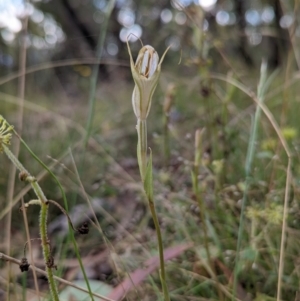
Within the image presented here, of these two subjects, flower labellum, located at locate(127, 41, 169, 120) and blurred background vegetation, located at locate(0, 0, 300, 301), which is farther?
blurred background vegetation, located at locate(0, 0, 300, 301)

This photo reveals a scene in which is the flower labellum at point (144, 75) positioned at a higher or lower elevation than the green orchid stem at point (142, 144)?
higher

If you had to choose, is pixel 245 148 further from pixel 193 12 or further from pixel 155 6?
pixel 155 6

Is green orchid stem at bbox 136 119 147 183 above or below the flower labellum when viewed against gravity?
below

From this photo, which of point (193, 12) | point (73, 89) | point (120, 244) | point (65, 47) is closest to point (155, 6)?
point (73, 89)

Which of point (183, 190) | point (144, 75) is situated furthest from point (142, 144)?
point (183, 190)

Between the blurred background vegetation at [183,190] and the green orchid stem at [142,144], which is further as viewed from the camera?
the blurred background vegetation at [183,190]

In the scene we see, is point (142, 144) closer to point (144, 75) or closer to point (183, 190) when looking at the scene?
point (144, 75)

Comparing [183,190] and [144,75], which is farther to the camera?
[183,190]

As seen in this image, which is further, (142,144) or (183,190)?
(183,190)
